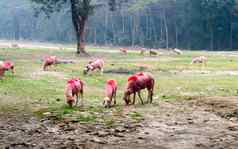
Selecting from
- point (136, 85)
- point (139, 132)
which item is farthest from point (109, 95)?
point (139, 132)

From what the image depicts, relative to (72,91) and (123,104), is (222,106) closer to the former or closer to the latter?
(123,104)

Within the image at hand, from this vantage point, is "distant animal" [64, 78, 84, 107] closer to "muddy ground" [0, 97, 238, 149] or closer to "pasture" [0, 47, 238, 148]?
"pasture" [0, 47, 238, 148]

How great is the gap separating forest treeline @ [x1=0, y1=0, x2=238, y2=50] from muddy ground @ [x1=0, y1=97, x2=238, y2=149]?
52.6 metres

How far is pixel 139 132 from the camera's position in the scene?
11.7m

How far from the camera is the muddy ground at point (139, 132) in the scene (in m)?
10.4

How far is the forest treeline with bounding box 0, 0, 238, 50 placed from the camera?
77500 millimetres

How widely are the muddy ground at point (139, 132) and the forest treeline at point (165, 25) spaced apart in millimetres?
52616

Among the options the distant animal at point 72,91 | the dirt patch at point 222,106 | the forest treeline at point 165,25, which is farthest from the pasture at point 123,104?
the forest treeline at point 165,25

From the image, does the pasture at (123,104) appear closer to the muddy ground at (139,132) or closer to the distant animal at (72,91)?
the muddy ground at (139,132)

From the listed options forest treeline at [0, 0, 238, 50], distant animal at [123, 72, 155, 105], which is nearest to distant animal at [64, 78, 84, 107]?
distant animal at [123, 72, 155, 105]

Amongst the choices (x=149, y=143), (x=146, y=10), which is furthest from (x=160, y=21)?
(x=149, y=143)

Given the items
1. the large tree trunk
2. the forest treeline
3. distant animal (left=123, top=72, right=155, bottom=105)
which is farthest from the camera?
the forest treeline

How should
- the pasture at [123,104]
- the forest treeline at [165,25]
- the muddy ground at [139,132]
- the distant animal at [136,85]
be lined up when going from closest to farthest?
1. the muddy ground at [139,132]
2. the pasture at [123,104]
3. the distant animal at [136,85]
4. the forest treeline at [165,25]

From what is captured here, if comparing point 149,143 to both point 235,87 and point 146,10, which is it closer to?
point 235,87
